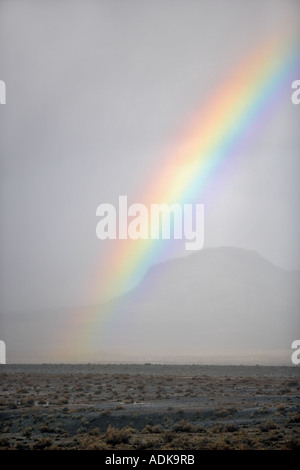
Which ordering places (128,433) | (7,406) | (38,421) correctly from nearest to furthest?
(128,433)
(38,421)
(7,406)

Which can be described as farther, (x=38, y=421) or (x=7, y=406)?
(x=7, y=406)

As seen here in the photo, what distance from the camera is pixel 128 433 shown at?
11648 mm

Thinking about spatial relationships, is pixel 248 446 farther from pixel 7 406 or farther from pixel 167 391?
pixel 167 391
